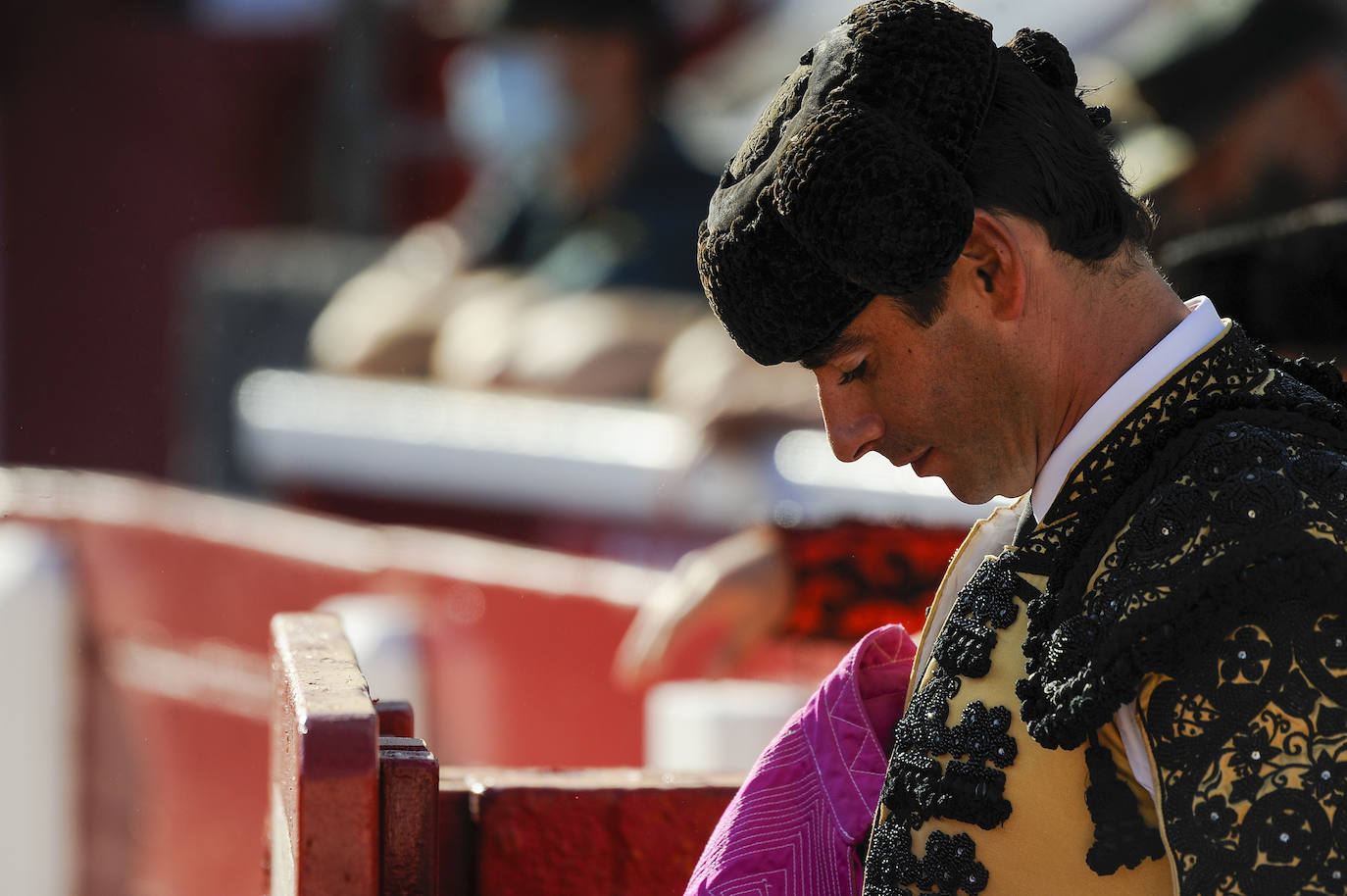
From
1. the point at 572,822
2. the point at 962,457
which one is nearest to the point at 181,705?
the point at 572,822

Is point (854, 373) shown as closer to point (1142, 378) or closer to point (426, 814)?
point (1142, 378)

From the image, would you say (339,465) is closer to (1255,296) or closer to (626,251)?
(626,251)

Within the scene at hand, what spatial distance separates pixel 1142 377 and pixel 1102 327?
0.05 metres

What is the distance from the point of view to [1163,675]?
1.07m

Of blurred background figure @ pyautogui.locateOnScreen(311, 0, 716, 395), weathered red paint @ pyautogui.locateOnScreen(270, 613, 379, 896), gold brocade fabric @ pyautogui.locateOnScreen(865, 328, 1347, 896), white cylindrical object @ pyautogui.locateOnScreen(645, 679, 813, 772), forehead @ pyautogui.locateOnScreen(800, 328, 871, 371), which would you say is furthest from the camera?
blurred background figure @ pyautogui.locateOnScreen(311, 0, 716, 395)

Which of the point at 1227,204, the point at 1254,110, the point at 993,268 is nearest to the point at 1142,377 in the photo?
the point at 993,268

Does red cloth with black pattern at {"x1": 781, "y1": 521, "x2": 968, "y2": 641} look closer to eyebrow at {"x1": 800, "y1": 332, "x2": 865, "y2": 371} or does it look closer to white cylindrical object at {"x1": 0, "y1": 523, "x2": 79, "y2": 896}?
eyebrow at {"x1": 800, "y1": 332, "x2": 865, "y2": 371}

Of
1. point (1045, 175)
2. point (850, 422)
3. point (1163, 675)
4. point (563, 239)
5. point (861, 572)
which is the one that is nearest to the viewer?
point (1163, 675)

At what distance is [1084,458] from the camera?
1.21 meters

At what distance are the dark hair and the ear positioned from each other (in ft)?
0.05

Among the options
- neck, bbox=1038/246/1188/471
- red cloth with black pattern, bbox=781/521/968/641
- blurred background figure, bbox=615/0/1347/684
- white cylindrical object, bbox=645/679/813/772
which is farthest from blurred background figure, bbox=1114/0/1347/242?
neck, bbox=1038/246/1188/471

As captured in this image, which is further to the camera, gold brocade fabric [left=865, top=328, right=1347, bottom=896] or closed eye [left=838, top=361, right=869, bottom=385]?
closed eye [left=838, top=361, right=869, bottom=385]

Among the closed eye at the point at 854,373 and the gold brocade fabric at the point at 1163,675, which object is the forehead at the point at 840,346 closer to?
the closed eye at the point at 854,373

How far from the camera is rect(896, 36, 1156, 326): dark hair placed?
119 centimetres
